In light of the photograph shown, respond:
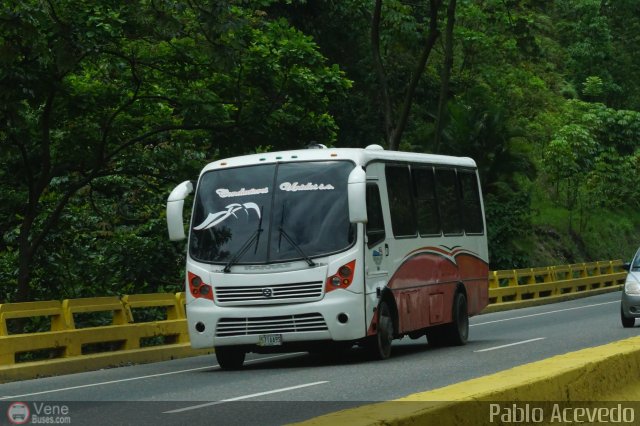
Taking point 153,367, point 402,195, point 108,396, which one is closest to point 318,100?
point 402,195

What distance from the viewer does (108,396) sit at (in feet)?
45.7

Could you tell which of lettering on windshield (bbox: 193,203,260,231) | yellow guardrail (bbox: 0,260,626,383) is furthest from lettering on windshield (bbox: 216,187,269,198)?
yellow guardrail (bbox: 0,260,626,383)

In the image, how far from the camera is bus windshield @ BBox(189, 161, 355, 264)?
16.7 m

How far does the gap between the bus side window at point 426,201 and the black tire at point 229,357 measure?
3.58m

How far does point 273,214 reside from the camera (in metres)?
16.9

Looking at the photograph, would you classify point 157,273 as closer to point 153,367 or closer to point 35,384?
point 153,367

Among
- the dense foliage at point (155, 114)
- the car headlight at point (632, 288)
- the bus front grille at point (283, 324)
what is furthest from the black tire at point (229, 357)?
the car headlight at point (632, 288)

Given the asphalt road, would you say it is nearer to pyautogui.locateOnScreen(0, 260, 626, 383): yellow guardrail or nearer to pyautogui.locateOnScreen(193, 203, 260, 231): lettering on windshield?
pyautogui.locateOnScreen(0, 260, 626, 383): yellow guardrail

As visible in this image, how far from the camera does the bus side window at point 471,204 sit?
21.8 m

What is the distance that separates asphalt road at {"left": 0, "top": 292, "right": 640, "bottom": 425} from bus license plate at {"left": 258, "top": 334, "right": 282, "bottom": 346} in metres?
0.38

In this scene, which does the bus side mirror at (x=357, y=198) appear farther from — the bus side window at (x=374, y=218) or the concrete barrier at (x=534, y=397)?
the concrete barrier at (x=534, y=397)

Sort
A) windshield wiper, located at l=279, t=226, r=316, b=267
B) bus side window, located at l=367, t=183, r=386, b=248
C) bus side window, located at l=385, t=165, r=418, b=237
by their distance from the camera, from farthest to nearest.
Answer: bus side window, located at l=385, t=165, r=418, b=237, bus side window, located at l=367, t=183, r=386, b=248, windshield wiper, located at l=279, t=226, r=316, b=267

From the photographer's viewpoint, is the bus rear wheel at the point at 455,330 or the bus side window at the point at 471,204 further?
the bus side window at the point at 471,204

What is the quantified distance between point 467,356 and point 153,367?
4.72 meters
